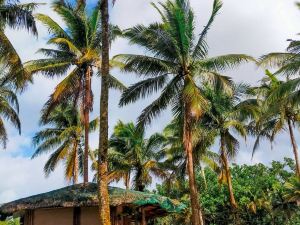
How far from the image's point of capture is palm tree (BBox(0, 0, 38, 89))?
16.2m

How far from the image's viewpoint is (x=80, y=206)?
54.2ft

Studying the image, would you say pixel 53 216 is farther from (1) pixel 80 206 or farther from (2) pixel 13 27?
(2) pixel 13 27

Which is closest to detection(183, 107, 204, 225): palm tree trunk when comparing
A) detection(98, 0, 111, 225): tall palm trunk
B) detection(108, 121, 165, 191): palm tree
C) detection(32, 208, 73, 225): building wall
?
detection(32, 208, 73, 225): building wall

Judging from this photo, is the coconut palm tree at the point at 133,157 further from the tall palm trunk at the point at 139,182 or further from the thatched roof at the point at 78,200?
the thatched roof at the point at 78,200

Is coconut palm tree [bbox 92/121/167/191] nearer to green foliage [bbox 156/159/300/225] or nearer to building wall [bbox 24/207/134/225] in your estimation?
green foliage [bbox 156/159/300/225]

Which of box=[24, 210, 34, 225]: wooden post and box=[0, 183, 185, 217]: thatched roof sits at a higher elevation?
box=[0, 183, 185, 217]: thatched roof

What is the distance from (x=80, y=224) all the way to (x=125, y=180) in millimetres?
12278

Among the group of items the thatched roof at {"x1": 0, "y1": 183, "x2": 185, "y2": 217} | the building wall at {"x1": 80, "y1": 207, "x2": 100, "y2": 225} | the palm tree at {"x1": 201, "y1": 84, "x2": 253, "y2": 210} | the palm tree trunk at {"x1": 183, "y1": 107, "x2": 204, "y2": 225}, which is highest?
the palm tree at {"x1": 201, "y1": 84, "x2": 253, "y2": 210}

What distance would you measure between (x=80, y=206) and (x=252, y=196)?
2516 centimetres

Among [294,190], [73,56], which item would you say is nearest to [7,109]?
[73,56]

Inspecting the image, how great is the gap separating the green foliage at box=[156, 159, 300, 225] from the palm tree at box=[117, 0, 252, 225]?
1783 cm

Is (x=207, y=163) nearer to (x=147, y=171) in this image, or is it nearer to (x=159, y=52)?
(x=147, y=171)

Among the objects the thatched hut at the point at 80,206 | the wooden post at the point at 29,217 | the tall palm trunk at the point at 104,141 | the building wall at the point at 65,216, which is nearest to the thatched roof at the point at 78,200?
the thatched hut at the point at 80,206

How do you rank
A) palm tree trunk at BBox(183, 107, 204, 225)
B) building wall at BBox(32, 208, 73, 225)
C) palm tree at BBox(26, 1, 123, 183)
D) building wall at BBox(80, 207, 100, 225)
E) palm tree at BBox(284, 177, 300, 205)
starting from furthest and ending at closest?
palm tree at BBox(284, 177, 300, 205)
palm tree at BBox(26, 1, 123, 183)
palm tree trunk at BBox(183, 107, 204, 225)
building wall at BBox(32, 208, 73, 225)
building wall at BBox(80, 207, 100, 225)
